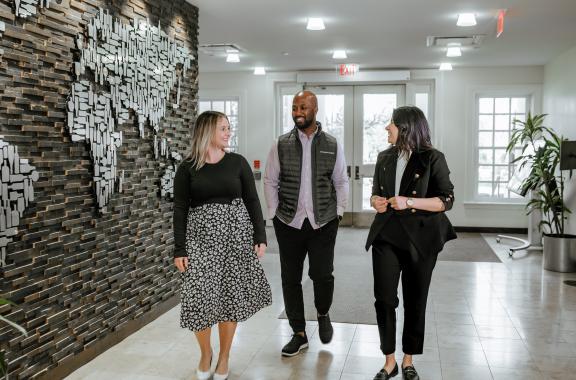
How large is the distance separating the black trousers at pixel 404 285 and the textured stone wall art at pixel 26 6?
1.93 meters

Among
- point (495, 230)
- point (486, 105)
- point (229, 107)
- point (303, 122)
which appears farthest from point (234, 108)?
point (303, 122)

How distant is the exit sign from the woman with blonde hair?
5843 millimetres

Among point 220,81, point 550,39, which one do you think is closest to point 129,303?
point 550,39

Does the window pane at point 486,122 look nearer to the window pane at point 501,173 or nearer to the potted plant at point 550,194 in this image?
the window pane at point 501,173

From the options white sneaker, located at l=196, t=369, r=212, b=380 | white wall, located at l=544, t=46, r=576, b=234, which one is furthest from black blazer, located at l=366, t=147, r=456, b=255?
white wall, located at l=544, t=46, r=576, b=234

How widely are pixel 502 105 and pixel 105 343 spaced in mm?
7123

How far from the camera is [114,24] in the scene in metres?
3.56

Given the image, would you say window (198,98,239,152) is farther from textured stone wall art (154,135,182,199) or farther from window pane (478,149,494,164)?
textured stone wall art (154,135,182,199)

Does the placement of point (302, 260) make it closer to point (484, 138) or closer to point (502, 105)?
point (484, 138)

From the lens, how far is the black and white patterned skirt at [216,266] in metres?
2.91

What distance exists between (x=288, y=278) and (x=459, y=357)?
110 cm

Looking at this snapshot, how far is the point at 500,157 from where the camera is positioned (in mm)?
8891

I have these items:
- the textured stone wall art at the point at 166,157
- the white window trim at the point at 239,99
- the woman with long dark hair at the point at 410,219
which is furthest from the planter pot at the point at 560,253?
the white window trim at the point at 239,99

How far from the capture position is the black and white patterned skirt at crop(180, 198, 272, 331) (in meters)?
2.91
